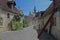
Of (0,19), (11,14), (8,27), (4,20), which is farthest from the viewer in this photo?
(11,14)

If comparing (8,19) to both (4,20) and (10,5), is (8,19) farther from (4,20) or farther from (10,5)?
(10,5)

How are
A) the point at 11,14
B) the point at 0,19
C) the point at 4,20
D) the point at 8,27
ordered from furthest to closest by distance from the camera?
the point at 11,14 < the point at 8,27 < the point at 4,20 < the point at 0,19

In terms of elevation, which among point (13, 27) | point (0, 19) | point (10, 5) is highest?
point (10, 5)

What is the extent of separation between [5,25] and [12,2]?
9.15 metres

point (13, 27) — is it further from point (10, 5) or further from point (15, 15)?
point (10, 5)

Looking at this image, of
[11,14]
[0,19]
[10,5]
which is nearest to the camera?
[0,19]

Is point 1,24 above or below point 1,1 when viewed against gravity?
below

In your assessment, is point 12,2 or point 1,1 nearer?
point 1,1

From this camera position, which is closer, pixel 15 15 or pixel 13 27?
pixel 13 27

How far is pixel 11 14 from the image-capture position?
31.2 metres

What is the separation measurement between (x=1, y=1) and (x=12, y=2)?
6.95m

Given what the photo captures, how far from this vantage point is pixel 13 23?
97.8 feet

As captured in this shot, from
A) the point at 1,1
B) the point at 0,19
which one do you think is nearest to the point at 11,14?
the point at 1,1

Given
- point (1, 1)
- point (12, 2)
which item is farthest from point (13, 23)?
point (12, 2)
